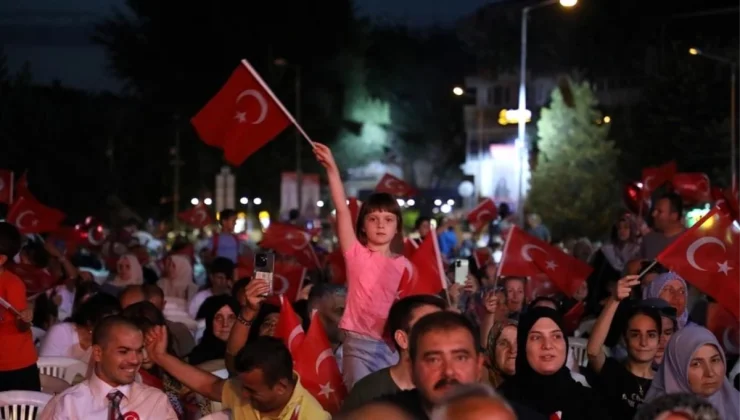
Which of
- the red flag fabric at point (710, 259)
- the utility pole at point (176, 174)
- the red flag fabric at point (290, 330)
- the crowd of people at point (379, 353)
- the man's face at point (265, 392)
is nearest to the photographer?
the crowd of people at point (379, 353)

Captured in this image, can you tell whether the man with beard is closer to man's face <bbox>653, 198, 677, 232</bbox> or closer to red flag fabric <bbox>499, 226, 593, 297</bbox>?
man's face <bbox>653, 198, 677, 232</bbox>

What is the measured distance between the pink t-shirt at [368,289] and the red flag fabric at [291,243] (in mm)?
8675

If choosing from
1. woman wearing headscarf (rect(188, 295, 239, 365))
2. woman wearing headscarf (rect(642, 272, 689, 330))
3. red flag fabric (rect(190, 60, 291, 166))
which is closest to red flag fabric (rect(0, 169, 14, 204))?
red flag fabric (rect(190, 60, 291, 166))

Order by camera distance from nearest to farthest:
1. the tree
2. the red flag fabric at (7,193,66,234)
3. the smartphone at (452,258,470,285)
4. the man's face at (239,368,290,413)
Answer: the man's face at (239,368,290,413)
the smartphone at (452,258,470,285)
the red flag fabric at (7,193,66,234)
the tree

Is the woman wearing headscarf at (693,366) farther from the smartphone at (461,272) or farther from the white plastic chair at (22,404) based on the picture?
the white plastic chair at (22,404)

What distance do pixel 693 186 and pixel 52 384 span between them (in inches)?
429

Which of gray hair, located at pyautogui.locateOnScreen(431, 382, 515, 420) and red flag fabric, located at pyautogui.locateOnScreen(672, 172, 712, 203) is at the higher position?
red flag fabric, located at pyautogui.locateOnScreen(672, 172, 712, 203)

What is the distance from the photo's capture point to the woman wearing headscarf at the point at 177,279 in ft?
52.5

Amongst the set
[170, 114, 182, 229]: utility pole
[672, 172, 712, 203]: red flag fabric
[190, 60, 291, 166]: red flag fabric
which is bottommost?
[190, 60, 291, 166]: red flag fabric

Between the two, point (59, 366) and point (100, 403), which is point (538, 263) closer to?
point (59, 366)

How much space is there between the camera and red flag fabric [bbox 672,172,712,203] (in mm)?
17891

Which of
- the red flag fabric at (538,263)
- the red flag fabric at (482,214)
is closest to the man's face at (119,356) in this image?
the red flag fabric at (538,263)

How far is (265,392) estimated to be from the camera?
20.3 feet

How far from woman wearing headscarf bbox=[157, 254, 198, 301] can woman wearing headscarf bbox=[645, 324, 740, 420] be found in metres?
9.80
